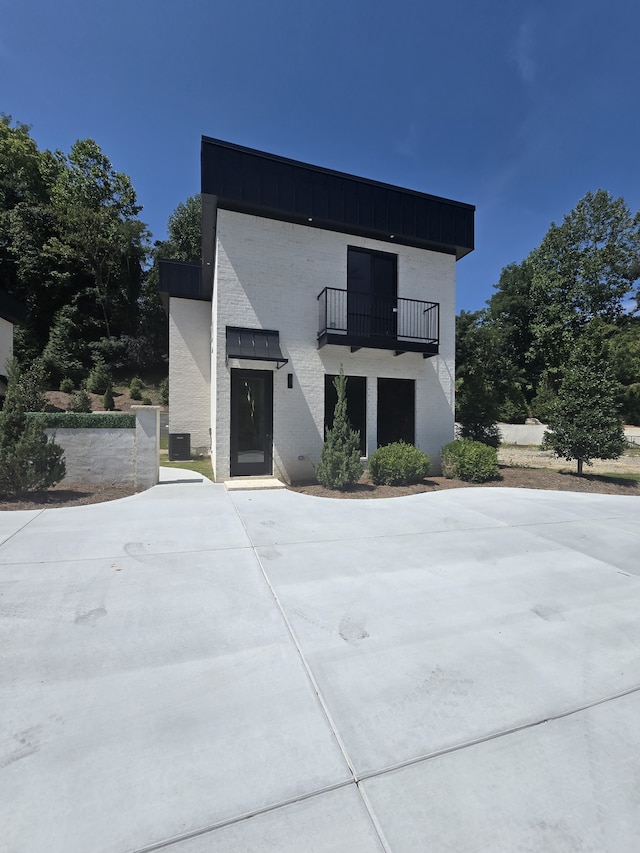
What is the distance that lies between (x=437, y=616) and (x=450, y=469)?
7201 millimetres

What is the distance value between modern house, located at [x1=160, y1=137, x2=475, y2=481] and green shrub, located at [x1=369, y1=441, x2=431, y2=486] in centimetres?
126

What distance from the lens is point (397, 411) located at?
10.8 m

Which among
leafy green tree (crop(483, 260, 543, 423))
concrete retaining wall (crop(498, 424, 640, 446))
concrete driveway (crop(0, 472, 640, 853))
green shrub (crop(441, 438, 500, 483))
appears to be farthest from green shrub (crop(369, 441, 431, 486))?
leafy green tree (crop(483, 260, 543, 423))

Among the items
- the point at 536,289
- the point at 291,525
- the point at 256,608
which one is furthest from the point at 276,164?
the point at 536,289

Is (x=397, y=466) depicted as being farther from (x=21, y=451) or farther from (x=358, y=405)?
(x=21, y=451)

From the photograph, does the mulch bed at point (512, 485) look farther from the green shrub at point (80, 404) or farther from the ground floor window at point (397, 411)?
the green shrub at point (80, 404)

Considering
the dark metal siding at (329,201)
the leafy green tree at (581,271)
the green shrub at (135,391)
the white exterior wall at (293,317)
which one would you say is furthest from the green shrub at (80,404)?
the leafy green tree at (581,271)

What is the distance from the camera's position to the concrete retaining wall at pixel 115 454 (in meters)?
7.90

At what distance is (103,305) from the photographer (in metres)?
26.6

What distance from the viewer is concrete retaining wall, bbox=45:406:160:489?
311 inches

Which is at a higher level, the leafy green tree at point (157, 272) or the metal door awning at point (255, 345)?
→ the leafy green tree at point (157, 272)

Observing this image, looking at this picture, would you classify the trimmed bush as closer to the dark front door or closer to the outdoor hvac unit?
the dark front door

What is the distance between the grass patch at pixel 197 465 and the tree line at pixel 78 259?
1446 centimetres

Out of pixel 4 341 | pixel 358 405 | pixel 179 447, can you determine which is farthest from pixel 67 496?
pixel 4 341
